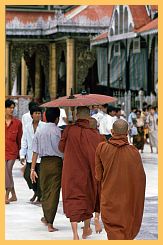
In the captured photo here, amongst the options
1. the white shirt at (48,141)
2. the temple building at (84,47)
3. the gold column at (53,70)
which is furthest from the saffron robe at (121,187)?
the gold column at (53,70)

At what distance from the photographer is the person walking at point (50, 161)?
8336mm

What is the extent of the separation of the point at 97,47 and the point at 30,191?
63.0 feet

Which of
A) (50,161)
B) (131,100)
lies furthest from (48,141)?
(131,100)

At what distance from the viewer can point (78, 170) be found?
25.5 feet

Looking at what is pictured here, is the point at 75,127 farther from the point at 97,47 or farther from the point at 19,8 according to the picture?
the point at 19,8

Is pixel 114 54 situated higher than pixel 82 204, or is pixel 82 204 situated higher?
pixel 114 54

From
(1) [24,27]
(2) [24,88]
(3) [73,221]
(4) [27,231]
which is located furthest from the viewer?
(2) [24,88]

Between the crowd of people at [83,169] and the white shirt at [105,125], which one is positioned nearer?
the crowd of people at [83,169]

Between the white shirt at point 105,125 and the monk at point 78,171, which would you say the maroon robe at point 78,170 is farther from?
the white shirt at point 105,125

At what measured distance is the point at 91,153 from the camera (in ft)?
25.5

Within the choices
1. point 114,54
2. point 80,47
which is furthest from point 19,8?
point 114,54

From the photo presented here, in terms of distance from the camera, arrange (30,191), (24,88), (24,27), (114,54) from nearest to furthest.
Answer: (30,191) → (114,54) → (24,27) → (24,88)

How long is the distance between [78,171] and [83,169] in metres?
0.06

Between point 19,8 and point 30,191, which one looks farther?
point 19,8
